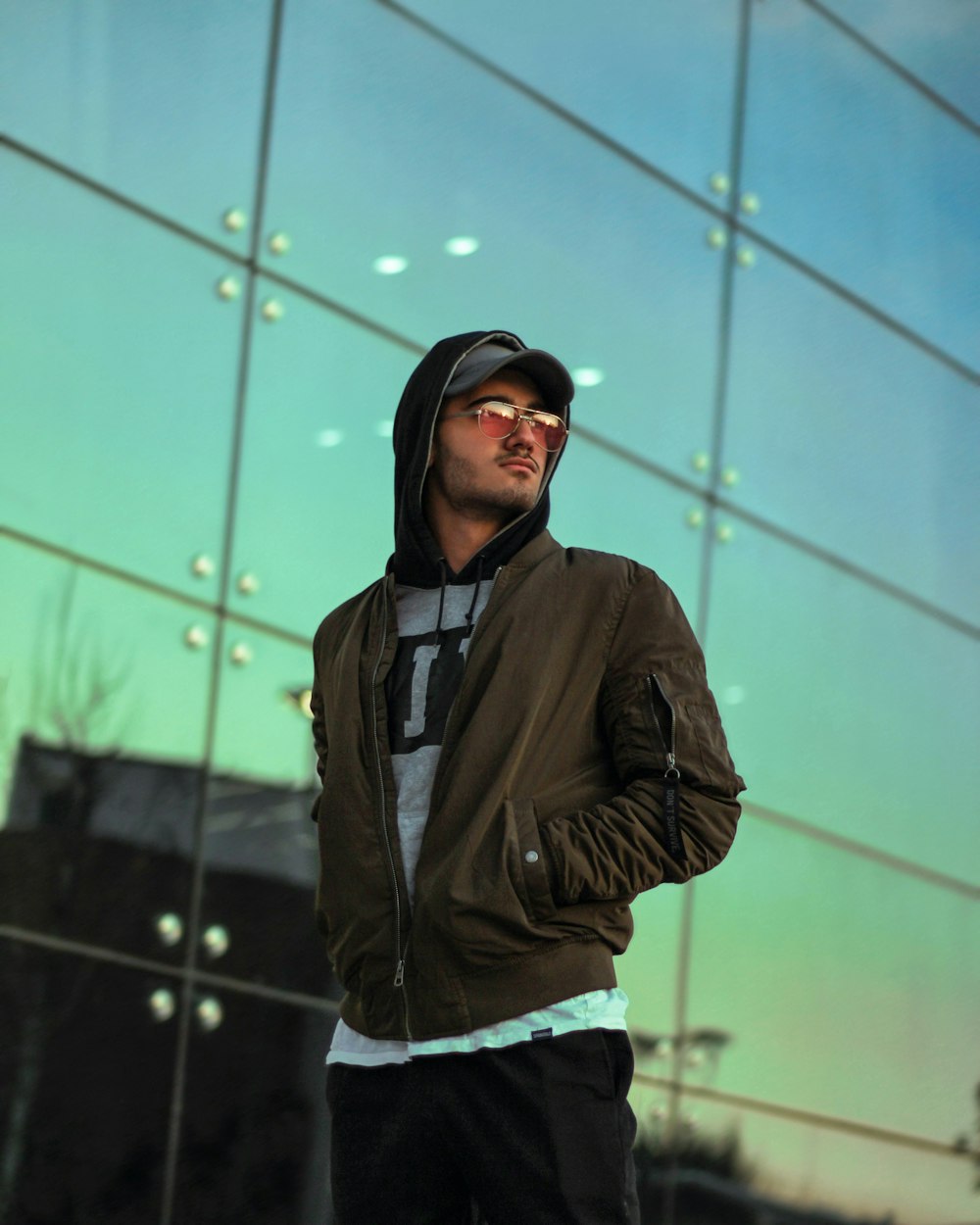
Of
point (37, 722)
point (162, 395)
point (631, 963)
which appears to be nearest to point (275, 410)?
point (162, 395)

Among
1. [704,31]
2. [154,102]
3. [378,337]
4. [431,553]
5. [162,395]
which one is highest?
[704,31]

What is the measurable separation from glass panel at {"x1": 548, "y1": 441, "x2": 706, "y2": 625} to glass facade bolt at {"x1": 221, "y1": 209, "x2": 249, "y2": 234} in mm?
1613

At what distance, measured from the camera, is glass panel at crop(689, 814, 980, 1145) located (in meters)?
7.64

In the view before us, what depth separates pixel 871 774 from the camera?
848cm

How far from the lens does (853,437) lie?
876cm

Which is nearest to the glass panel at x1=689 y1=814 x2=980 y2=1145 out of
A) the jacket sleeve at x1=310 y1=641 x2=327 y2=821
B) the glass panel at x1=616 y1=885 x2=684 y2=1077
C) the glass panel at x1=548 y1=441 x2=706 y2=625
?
the glass panel at x1=616 y1=885 x2=684 y2=1077

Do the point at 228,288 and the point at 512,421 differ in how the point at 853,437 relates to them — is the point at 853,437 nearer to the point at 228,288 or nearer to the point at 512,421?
the point at 228,288

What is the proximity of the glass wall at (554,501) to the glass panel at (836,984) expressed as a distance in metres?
0.02

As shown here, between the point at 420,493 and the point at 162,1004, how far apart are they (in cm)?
253

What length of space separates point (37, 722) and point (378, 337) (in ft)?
6.74

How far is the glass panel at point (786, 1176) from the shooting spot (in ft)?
24.1

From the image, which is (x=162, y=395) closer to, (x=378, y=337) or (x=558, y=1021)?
(x=378, y=337)

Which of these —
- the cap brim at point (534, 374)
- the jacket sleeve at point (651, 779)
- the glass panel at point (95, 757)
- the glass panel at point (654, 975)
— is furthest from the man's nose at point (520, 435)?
the glass panel at point (654, 975)

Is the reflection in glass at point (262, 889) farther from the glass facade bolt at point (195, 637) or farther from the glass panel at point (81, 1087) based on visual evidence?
the glass facade bolt at point (195, 637)
